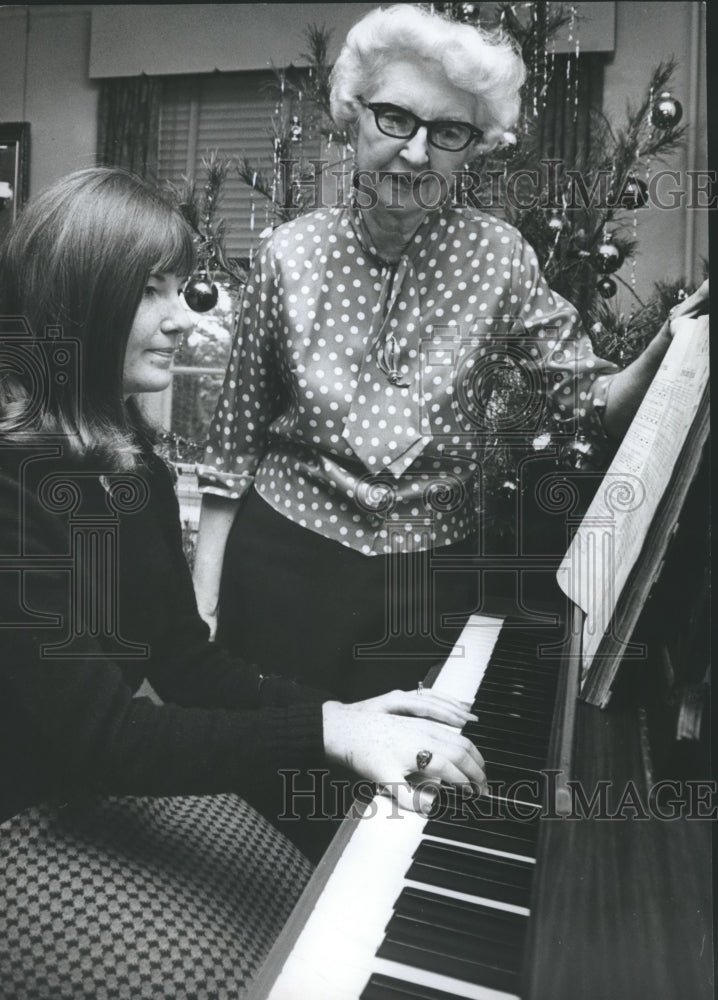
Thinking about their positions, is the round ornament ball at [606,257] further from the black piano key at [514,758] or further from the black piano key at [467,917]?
the black piano key at [467,917]

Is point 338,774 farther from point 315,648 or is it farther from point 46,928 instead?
point 46,928

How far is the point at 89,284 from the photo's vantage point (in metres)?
1.11

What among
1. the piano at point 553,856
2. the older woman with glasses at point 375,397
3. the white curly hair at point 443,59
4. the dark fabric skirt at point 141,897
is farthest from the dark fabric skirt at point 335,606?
the white curly hair at point 443,59

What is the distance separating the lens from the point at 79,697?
1.00 metres

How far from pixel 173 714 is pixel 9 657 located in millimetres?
258

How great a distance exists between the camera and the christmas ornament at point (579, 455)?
1177 millimetres

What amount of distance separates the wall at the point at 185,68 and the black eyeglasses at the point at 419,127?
0.59 ft

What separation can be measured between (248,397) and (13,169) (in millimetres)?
503

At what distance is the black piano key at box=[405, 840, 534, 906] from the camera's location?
82 centimetres

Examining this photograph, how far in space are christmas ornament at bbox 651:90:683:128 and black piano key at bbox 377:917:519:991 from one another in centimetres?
109

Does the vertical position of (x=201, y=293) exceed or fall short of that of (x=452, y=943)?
it exceeds it

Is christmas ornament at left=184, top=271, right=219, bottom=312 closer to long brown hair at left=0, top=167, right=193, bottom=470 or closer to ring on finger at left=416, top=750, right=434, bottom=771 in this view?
long brown hair at left=0, top=167, right=193, bottom=470

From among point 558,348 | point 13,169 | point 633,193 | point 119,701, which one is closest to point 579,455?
point 558,348

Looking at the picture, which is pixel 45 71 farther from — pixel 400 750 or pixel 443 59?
pixel 400 750
